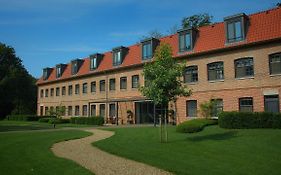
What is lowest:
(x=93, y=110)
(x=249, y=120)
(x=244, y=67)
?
(x=249, y=120)

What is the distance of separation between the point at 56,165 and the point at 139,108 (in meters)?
24.3

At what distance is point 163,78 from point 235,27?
13.1m

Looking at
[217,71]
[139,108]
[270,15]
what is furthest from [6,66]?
[270,15]

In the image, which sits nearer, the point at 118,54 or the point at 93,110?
the point at 118,54

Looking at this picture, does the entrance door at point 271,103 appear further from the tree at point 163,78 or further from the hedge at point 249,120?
the tree at point 163,78

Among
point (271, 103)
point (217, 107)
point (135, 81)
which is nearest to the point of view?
point (271, 103)

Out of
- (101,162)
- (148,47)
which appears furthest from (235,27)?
(101,162)

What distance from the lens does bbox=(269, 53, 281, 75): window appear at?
74.9 ft

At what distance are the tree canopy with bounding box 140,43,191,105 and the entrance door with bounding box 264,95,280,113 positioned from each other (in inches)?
400

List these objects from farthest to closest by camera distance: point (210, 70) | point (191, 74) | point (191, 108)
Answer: point (191, 74)
point (191, 108)
point (210, 70)

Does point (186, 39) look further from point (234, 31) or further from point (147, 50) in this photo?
point (147, 50)

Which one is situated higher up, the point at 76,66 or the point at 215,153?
the point at 76,66

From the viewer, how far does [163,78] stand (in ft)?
50.0

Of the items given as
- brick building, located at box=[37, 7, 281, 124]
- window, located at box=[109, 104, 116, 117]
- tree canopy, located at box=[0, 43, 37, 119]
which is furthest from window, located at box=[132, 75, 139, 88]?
tree canopy, located at box=[0, 43, 37, 119]
